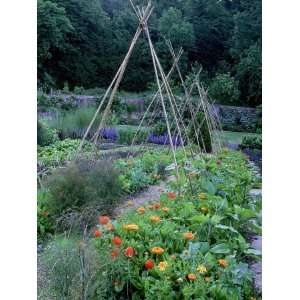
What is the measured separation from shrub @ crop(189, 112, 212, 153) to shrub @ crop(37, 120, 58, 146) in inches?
84.2

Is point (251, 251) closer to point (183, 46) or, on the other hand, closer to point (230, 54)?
point (230, 54)

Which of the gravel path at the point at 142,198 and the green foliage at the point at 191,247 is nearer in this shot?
the green foliage at the point at 191,247

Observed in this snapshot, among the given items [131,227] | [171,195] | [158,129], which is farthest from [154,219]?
[158,129]

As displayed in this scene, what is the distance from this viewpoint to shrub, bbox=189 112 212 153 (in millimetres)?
5926

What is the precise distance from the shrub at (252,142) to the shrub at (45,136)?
1.58m

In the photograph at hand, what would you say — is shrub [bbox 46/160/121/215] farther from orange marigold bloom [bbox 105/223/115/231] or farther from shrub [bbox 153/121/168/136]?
shrub [bbox 153/121/168/136]

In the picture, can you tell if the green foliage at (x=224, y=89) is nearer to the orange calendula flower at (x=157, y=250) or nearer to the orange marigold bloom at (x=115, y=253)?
the orange calendula flower at (x=157, y=250)

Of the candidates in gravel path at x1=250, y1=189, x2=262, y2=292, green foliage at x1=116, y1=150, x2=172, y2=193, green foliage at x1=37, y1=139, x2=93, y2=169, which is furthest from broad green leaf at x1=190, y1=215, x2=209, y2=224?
green foliage at x1=37, y1=139, x2=93, y2=169

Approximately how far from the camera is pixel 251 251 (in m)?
3.32

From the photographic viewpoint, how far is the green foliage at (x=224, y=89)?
385 centimetres

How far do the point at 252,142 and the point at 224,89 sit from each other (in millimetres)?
642

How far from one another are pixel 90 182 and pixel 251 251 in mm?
1471

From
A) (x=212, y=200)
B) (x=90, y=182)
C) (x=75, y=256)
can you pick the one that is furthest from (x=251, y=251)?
(x=90, y=182)

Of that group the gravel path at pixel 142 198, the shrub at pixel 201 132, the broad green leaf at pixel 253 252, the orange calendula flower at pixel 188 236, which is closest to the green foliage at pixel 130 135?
the gravel path at pixel 142 198
